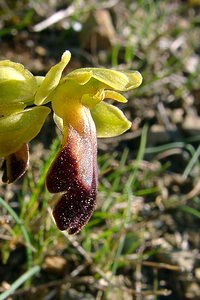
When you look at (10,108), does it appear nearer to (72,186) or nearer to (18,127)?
(18,127)

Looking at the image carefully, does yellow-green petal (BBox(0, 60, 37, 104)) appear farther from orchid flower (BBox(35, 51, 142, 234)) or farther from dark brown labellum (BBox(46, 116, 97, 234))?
dark brown labellum (BBox(46, 116, 97, 234))

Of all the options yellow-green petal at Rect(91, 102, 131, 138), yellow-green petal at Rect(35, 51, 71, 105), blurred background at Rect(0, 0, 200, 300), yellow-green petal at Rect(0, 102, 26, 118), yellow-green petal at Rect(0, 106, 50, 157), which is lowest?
blurred background at Rect(0, 0, 200, 300)

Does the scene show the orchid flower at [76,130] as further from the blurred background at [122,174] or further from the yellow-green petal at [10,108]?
the blurred background at [122,174]

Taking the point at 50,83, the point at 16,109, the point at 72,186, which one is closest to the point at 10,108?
the point at 16,109

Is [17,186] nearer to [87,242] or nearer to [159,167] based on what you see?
[87,242]

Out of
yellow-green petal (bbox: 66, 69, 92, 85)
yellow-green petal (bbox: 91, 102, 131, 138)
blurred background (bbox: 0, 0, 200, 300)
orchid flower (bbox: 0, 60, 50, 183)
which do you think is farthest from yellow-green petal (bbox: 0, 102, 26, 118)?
blurred background (bbox: 0, 0, 200, 300)

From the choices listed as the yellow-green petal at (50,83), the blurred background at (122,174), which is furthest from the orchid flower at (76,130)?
the blurred background at (122,174)

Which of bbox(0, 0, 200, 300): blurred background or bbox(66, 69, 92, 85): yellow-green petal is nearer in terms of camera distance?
bbox(66, 69, 92, 85): yellow-green petal

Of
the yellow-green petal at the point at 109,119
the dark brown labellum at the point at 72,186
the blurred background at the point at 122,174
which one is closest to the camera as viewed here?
the dark brown labellum at the point at 72,186
